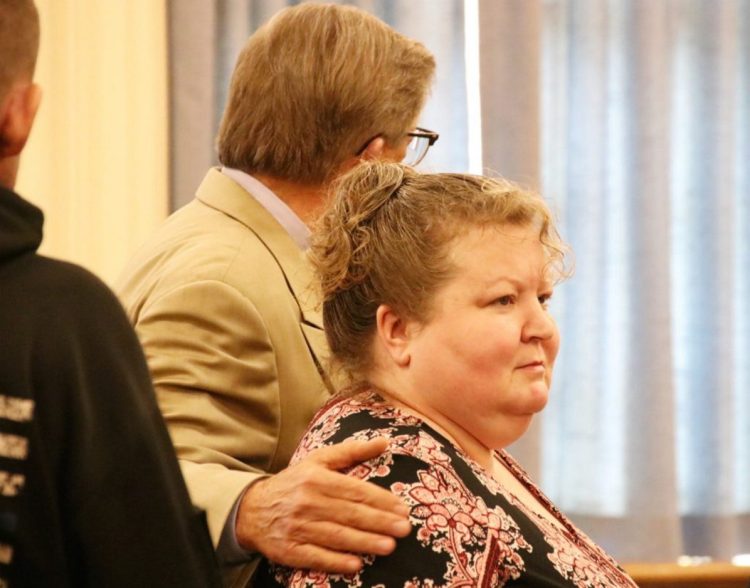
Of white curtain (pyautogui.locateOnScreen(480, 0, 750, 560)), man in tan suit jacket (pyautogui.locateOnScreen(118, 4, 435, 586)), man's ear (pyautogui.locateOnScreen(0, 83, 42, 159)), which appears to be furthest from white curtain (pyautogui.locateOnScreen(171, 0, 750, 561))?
man's ear (pyautogui.locateOnScreen(0, 83, 42, 159))

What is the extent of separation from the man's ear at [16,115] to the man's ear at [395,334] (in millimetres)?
639

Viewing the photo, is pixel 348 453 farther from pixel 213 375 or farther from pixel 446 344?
pixel 213 375

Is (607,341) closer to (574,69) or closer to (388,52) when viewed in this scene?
(574,69)

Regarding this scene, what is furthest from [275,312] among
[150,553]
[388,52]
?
[150,553]

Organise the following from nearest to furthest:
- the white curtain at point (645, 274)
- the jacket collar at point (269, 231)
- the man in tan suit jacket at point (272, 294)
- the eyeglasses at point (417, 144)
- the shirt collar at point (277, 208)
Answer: the man in tan suit jacket at point (272, 294) → the jacket collar at point (269, 231) → the shirt collar at point (277, 208) → the eyeglasses at point (417, 144) → the white curtain at point (645, 274)

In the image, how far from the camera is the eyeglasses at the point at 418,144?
2061mm

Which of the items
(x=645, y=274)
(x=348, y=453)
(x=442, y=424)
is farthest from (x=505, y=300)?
(x=645, y=274)

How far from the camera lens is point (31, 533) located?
934 millimetres

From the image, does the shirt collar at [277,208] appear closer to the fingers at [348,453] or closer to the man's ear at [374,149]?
the man's ear at [374,149]

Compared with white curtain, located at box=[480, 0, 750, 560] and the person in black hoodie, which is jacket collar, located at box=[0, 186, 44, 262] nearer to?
the person in black hoodie

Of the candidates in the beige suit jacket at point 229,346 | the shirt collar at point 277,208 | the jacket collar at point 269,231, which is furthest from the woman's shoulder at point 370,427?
the shirt collar at point 277,208

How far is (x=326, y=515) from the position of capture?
4.55 feet

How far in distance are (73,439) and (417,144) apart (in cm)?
131

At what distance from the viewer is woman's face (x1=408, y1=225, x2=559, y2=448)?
4.80 ft
